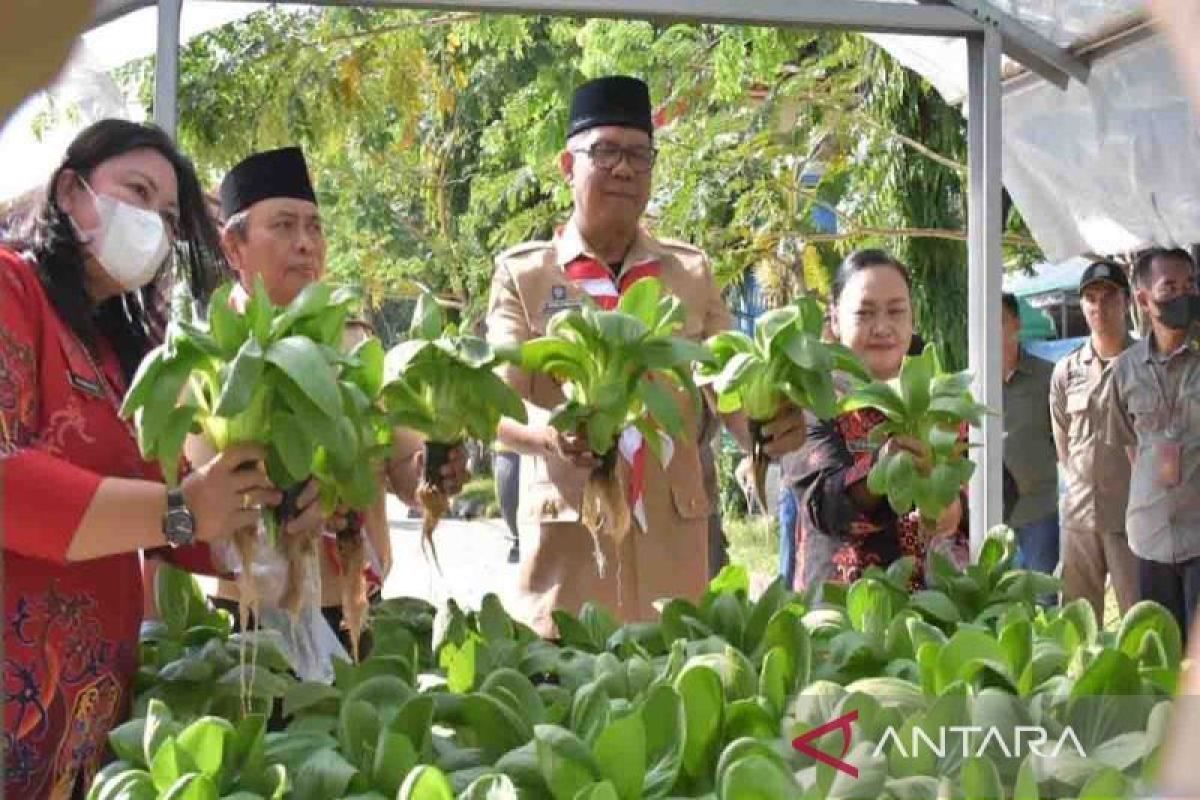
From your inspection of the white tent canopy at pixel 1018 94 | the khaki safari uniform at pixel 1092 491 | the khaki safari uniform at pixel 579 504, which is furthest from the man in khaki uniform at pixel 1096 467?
the khaki safari uniform at pixel 579 504

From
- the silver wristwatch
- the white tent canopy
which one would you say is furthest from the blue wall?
the silver wristwatch

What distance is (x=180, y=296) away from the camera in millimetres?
1776

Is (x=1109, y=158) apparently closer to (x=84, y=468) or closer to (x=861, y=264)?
(x=861, y=264)

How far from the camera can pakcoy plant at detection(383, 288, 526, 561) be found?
177 centimetres

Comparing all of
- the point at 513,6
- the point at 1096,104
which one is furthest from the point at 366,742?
the point at 1096,104

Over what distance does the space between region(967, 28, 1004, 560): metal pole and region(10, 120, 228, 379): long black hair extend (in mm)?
1931

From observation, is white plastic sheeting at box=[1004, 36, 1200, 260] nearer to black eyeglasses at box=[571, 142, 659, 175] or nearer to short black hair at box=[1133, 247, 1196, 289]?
short black hair at box=[1133, 247, 1196, 289]

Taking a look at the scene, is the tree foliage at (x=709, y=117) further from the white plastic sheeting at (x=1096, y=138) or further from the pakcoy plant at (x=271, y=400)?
the pakcoy plant at (x=271, y=400)

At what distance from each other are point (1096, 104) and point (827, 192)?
474 cm

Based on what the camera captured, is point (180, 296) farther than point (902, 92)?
No

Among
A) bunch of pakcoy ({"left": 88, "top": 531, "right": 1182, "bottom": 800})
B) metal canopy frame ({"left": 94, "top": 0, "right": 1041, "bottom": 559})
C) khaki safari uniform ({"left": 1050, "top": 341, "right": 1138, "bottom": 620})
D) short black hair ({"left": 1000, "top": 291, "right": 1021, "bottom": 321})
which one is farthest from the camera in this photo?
short black hair ({"left": 1000, "top": 291, "right": 1021, "bottom": 321})

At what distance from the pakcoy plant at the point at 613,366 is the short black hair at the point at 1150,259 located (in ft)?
9.10

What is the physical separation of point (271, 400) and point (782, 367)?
0.79 metres

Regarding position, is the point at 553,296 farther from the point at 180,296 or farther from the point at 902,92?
the point at 902,92
